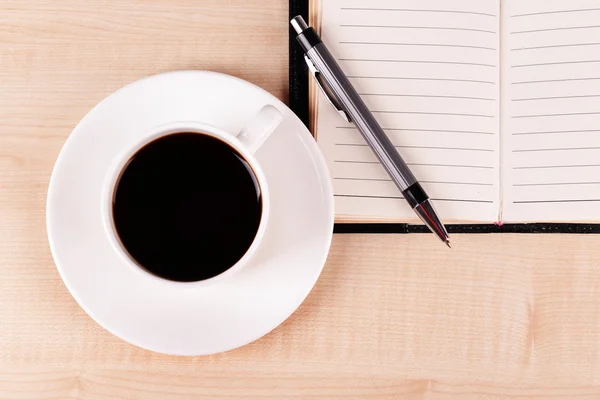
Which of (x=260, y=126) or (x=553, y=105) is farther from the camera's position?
(x=553, y=105)

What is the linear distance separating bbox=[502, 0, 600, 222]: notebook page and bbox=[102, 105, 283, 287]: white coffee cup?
0.29m

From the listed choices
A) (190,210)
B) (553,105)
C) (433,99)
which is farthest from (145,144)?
(553,105)

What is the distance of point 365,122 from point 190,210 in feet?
0.71

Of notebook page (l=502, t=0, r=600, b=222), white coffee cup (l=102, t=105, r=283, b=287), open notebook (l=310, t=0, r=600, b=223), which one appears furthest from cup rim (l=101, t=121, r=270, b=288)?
notebook page (l=502, t=0, r=600, b=222)

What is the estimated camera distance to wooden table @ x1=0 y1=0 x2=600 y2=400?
2.20 ft

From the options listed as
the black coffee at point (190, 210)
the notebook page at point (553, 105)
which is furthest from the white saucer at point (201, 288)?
the notebook page at point (553, 105)

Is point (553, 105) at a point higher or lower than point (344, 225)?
higher

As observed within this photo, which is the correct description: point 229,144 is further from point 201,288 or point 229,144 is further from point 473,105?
point 473,105

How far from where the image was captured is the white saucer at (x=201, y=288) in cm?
60

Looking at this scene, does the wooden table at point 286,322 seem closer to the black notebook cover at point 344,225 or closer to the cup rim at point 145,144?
the black notebook cover at point 344,225

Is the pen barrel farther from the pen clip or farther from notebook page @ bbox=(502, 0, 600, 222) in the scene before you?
notebook page @ bbox=(502, 0, 600, 222)

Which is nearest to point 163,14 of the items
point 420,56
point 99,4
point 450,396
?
point 99,4

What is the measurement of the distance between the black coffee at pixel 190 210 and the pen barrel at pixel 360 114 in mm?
141

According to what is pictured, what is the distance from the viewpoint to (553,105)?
2.21ft
